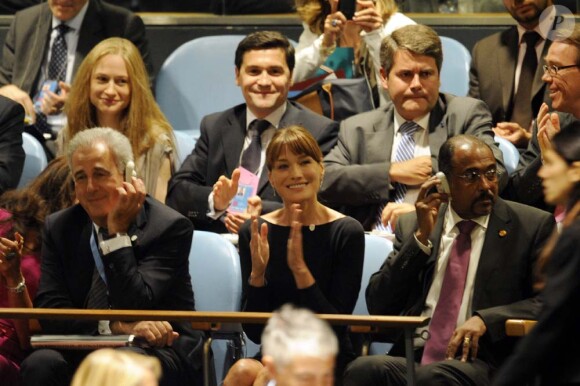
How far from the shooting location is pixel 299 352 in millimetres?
3078

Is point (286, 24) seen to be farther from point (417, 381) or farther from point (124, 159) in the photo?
point (417, 381)

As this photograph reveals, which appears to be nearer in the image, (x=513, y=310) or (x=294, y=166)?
(x=513, y=310)

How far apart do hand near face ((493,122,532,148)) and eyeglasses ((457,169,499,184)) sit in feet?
4.09

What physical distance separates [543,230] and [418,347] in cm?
64

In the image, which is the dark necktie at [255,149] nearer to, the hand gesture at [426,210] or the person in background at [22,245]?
the person in background at [22,245]

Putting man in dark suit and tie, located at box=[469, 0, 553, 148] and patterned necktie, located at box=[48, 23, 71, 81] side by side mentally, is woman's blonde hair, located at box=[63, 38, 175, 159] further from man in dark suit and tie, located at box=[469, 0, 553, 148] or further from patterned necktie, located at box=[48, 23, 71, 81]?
man in dark suit and tie, located at box=[469, 0, 553, 148]

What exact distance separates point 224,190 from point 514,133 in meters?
1.43

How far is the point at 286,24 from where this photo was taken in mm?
7684

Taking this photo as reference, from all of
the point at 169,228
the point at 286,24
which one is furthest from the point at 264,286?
the point at 286,24

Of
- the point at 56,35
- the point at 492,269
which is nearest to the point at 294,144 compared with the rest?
the point at 492,269

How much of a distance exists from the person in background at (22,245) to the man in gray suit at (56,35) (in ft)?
4.94

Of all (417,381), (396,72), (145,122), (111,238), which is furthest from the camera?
(145,122)

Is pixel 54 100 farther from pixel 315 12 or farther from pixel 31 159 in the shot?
pixel 315 12

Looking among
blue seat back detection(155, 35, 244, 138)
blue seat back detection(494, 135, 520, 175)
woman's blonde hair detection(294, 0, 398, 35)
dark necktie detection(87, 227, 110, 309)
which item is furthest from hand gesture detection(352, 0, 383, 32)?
dark necktie detection(87, 227, 110, 309)
